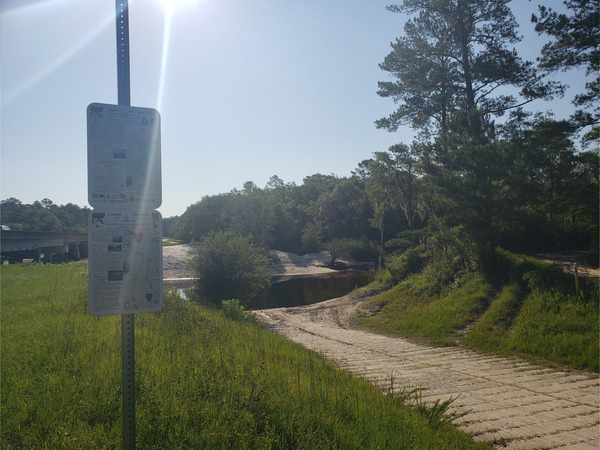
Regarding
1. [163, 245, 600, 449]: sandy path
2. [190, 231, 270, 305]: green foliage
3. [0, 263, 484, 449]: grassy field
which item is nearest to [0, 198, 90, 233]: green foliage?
[190, 231, 270, 305]: green foliage

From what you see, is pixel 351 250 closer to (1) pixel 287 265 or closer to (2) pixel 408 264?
(1) pixel 287 265

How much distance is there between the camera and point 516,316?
39.6 ft

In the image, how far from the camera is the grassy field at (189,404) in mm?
3385

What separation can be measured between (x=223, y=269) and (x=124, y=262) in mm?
19282

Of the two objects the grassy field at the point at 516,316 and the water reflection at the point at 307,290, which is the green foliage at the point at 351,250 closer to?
the water reflection at the point at 307,290

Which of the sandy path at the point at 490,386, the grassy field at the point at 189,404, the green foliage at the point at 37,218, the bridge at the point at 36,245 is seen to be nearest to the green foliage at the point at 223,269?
the sandy path at the point at 490,386

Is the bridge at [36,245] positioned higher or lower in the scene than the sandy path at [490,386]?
higher

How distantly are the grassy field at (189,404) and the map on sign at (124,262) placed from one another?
1217mm

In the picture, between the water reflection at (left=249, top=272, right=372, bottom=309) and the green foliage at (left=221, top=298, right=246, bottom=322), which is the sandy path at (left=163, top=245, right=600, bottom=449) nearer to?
the green foliage at (left=221, top=298, right=246, bottom=322)

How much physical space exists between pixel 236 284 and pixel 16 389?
58.8 feet

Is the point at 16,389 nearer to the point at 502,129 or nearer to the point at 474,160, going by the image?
the point at 474,160

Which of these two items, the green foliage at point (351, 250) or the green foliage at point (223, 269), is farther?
the green foliage at point (351, 250)

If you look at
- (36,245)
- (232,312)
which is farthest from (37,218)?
(232,312)

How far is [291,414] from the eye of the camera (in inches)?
151
